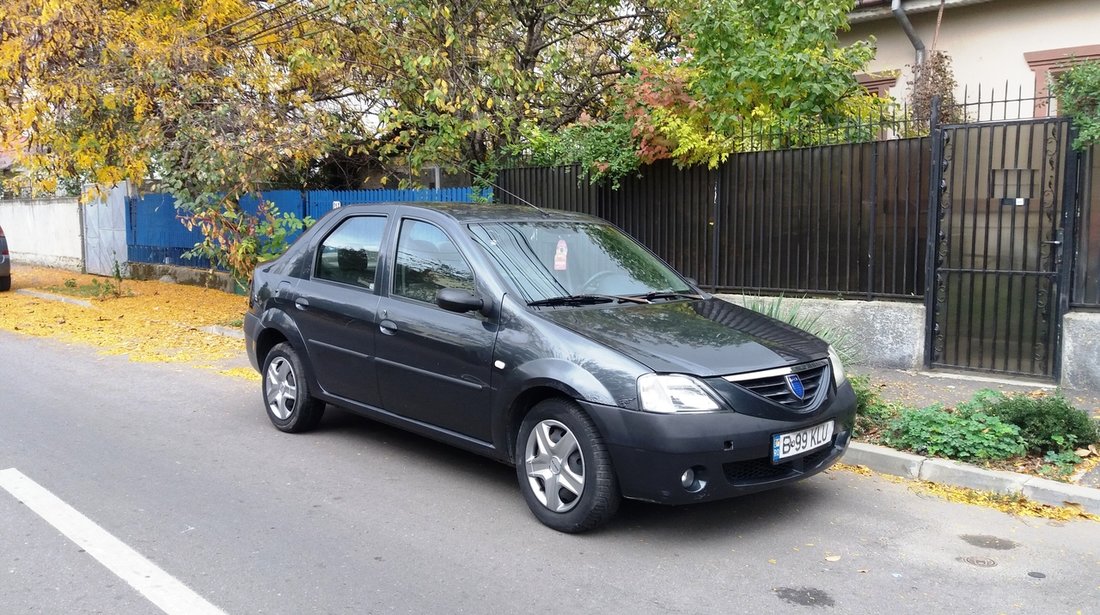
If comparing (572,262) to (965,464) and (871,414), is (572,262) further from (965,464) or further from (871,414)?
(965,464)

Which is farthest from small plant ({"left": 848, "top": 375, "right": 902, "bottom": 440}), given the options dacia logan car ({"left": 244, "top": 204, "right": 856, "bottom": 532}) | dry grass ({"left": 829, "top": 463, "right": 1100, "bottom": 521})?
dacia logan car ({"left": 244, "top": 204, "right": 856, "bottom": 532})

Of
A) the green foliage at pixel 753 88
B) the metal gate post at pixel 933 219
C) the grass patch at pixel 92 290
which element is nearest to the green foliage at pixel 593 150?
the green foliage at pixel 753 88

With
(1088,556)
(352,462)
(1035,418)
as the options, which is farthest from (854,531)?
(352,462)

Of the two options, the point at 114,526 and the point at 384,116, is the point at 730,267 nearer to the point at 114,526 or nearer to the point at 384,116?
the point at 384,116

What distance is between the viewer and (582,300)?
5066 mm

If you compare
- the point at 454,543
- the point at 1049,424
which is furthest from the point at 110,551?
the point at 1049,424

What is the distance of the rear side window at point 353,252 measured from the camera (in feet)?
19.1

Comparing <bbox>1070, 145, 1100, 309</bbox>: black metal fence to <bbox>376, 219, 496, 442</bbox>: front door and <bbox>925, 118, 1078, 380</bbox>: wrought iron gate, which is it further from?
<bbox>376, 219, 496, 442</bbox>: front door

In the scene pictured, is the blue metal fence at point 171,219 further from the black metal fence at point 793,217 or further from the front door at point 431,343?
the front door at point 431,343

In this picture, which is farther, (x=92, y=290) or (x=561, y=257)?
(x=92, y=290)

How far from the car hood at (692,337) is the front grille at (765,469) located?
47cm

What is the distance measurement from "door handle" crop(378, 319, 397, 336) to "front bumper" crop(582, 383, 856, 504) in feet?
5.24

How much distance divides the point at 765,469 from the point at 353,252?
3.15 meters

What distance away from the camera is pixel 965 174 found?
7953 mm
